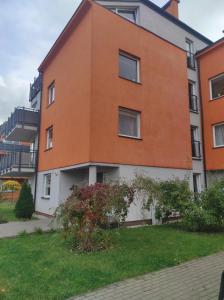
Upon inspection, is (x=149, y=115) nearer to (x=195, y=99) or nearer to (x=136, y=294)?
(x=195, y=99)

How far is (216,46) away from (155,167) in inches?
391

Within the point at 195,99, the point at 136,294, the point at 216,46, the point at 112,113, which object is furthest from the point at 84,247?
the point at 216,46

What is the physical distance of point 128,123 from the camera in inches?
557

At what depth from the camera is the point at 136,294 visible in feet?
15.7

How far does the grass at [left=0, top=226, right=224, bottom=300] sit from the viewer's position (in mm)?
5053

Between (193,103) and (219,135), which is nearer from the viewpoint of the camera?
(219,135)

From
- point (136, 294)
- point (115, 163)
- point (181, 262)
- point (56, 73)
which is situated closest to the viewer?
point (136, 294)

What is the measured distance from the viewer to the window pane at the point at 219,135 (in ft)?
56.4

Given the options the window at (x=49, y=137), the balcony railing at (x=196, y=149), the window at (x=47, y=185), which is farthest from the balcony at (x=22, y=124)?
the balcony railing at (x=196, y=149)

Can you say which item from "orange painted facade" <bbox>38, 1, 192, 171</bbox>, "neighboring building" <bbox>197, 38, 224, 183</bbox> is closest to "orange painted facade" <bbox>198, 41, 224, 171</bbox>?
"neighboring building" <bbox>197, 38, 224, 183</bbox>

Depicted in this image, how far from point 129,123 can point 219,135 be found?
694 cm

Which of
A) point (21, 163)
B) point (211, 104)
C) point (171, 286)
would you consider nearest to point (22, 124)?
point (21, 163)

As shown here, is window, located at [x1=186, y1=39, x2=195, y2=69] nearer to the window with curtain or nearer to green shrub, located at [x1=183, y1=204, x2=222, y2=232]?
the window with curtain

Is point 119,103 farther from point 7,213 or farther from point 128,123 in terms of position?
point 7,213
